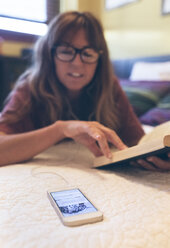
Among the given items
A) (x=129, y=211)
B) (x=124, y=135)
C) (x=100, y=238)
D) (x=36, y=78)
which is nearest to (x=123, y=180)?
(x=129, y=211)

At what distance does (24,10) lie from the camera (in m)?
2.78

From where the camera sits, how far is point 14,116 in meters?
0.96

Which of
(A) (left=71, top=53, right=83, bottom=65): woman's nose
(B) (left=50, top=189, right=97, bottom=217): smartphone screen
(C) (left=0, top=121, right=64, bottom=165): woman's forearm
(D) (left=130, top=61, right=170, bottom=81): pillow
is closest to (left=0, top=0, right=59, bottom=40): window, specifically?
(D) (left=130, top=61, right=170, bottom=81): pillow

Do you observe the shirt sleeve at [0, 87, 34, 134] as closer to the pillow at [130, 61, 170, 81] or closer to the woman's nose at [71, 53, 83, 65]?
the woman's nose at [71, 53, 83, 65]

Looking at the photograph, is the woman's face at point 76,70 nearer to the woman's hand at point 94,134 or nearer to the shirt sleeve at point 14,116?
the shirt sleeve at point 14,116

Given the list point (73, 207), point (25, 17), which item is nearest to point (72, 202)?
point (73, 207)

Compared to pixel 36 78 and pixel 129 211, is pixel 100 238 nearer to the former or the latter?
pixel 129 211

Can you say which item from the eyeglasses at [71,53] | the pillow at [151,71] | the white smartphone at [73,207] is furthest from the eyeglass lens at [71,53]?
the pillow at [151,71]

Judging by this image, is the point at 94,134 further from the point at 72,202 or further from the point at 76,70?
the point at 76,70

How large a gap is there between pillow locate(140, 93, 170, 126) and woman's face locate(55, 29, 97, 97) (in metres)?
0.54

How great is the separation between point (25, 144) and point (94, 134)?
10.1 inches

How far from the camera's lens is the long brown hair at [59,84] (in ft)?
3.51

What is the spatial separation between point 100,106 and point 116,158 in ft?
1.72

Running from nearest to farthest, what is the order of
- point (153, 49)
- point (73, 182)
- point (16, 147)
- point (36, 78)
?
point (73, 182) < point (16, 147) < point (36, 78) < point (153, 49)
